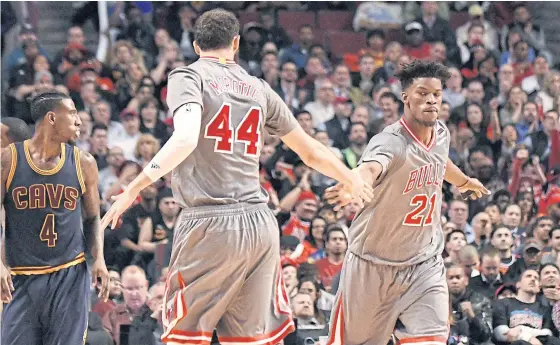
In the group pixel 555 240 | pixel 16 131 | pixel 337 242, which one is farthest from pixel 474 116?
pixel 16 131

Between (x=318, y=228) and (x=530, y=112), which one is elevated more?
(x=530, y=112)

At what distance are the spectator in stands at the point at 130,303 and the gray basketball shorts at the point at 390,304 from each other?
2825 millimetres

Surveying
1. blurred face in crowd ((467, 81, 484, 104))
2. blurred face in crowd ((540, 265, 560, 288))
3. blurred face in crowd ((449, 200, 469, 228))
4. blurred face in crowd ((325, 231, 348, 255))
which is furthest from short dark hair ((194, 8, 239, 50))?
blurred face in crowd ((467, 81, 484, 104))

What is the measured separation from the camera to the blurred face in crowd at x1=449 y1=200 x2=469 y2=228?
1169 centimetres

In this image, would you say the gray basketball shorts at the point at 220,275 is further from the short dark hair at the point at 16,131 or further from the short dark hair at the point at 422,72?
the short dark hair at the point at 16,131

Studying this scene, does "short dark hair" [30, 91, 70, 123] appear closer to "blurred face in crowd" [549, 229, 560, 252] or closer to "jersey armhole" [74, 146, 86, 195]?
"jersey armhole" [74, 146, 86, 195]

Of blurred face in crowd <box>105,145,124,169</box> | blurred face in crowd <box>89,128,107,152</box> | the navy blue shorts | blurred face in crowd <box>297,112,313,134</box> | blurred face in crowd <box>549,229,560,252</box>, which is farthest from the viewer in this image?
blurred face in crowd <box>297,112,313,134</box>

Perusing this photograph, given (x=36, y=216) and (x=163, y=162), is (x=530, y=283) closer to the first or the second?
(x=36, y=216)

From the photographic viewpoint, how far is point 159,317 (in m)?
9.58

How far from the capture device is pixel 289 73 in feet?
45.9

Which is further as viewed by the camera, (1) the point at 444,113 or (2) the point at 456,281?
(1) the point at 444,113

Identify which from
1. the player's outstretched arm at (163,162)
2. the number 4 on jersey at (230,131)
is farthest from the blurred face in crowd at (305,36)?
the player's outstretched arm at (163,162)

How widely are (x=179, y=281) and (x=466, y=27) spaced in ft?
34.0

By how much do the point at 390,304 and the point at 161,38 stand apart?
25.7 feet
